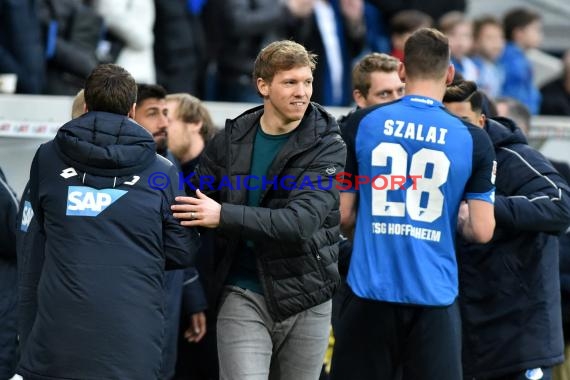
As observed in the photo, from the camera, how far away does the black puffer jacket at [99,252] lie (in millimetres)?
5680

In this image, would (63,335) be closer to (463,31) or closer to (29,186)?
(29,186)

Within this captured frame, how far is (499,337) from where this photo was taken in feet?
23.2

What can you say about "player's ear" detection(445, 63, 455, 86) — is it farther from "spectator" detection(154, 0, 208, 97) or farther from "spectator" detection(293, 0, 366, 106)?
"spectator" detection(293, 0, 366, 106)

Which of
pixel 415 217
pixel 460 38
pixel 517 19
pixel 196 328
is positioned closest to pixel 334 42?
pixel 460 38

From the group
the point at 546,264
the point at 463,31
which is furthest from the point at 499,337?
the point at 463,31

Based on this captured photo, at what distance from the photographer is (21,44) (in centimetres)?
913

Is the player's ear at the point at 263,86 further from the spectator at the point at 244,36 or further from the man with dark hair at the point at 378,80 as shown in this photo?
the spectator at the point at 244,36

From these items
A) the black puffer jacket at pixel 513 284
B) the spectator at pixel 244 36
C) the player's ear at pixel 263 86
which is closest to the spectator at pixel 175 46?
the spectator at pixel 244 36

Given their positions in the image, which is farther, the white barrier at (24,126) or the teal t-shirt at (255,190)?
the white barrier at (24,126)

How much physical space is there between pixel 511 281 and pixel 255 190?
182cm

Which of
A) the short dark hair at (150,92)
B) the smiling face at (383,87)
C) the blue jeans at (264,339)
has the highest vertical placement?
the smiling face at (383,87)

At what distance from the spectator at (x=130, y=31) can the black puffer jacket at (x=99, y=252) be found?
4.47 metres

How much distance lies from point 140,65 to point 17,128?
244cm

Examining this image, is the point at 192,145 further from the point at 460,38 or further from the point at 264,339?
the point at 460,38
